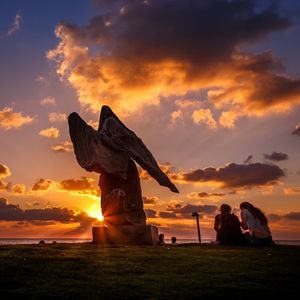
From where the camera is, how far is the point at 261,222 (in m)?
14.6

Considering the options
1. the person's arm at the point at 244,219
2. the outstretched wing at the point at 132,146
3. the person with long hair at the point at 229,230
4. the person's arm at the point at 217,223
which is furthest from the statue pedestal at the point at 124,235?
the person's arm at the point at 244,219

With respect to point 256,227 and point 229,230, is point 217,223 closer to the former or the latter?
point 229,230

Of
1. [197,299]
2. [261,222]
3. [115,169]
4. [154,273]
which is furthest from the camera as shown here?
[115,169]

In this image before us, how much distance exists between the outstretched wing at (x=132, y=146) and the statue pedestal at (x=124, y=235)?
3.21 m

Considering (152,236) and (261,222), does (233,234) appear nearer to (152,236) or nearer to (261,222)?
(261,222)

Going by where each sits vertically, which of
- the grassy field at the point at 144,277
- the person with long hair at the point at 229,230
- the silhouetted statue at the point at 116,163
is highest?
the silhouetted statue at the point at 116,163

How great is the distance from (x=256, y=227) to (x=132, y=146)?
671 centimetres

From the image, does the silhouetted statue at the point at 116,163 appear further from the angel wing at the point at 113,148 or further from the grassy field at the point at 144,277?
the grassy field at the point at 144,277

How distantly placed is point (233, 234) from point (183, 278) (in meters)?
8.62

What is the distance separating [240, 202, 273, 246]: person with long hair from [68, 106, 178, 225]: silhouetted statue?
14.3 feet

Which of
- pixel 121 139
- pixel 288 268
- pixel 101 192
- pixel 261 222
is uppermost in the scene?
pixel 121 139

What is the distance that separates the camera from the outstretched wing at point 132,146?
56.7 ft

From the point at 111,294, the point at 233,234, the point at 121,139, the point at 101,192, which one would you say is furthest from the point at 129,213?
the point at 111,294

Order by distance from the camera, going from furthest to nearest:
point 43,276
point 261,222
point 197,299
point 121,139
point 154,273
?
point 121,139, point 261,222, point 154,273, point 43,276, point 197,299
